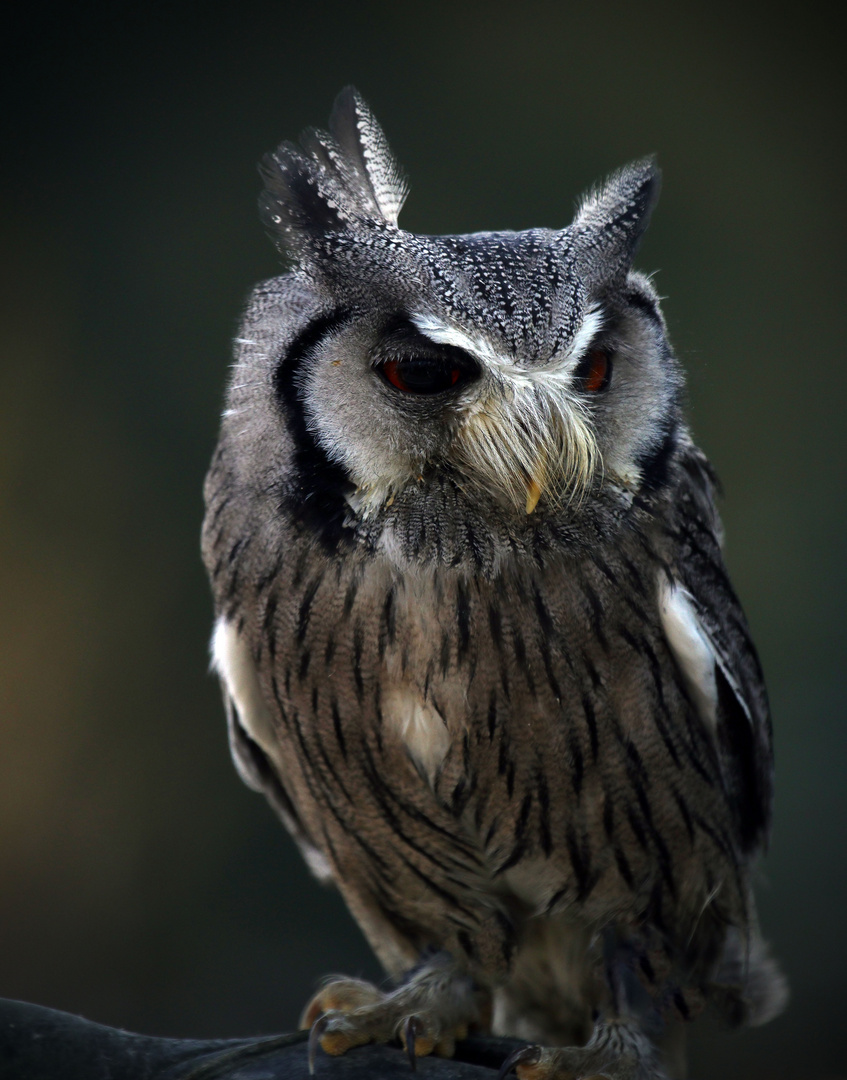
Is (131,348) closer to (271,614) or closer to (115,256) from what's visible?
(115,256)

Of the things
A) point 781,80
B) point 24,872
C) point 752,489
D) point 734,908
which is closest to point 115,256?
point 24,872

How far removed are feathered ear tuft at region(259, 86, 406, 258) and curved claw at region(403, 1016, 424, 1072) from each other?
0.89 meters

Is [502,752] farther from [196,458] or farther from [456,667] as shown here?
[196,458]

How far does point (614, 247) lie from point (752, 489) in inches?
81.7

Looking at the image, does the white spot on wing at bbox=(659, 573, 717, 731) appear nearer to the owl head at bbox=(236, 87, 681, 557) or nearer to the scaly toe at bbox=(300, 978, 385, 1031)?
the owl head at bbox=(236, 87, 681, 557)

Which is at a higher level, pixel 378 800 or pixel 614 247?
pixel 614 247

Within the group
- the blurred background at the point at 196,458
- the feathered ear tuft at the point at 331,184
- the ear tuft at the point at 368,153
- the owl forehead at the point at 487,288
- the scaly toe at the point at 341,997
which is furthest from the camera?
the blurred background at the point at 196,458

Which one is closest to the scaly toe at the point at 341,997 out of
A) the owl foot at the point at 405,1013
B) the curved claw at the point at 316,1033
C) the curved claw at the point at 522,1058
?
the owl foot at the point at 405,1013

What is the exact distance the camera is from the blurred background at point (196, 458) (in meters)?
2.82

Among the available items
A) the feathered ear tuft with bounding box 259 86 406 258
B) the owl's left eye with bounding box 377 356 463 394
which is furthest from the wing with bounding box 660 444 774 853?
the feathered ear tuft with bounding box 259 86 406 258

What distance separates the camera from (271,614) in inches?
43.8

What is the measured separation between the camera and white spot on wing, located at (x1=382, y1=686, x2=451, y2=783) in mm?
1065

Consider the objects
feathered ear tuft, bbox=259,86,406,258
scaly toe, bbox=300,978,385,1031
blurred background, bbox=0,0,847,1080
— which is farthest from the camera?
blurred background, bbox=0,0,847,1080

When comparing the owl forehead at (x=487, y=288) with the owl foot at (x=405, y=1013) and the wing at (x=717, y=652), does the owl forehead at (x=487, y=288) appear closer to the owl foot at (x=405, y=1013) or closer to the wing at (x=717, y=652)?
the wing at (x=717, y=652)
